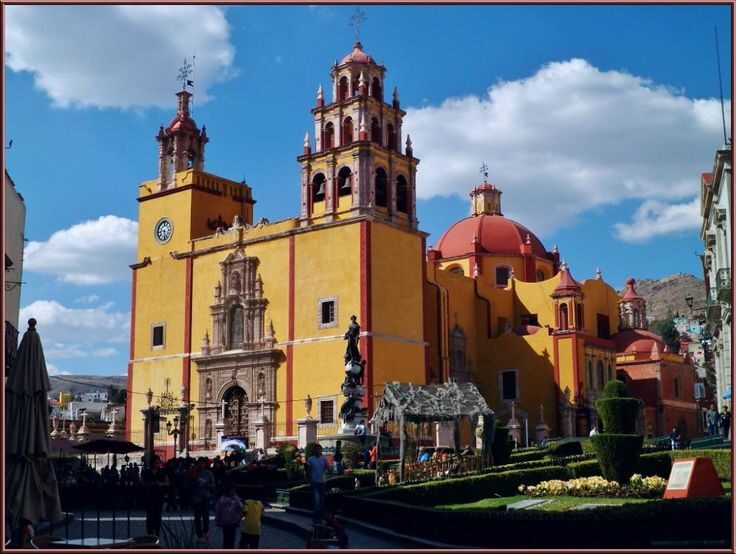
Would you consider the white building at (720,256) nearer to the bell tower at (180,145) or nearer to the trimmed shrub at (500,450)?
the trimmed shrub at (500,450)

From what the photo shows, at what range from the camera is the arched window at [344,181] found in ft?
143

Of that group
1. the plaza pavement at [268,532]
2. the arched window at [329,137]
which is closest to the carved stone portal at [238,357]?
the arched window at [329,137]

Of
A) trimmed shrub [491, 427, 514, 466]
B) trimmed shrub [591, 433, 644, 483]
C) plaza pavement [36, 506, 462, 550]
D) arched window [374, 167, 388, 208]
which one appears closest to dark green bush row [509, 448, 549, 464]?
trimmed shrub [491, 427, 514, 466]

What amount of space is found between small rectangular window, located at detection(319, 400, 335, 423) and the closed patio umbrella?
2834cm

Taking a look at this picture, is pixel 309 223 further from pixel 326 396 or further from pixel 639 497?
pixel 639 497

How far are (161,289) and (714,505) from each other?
39372 mm

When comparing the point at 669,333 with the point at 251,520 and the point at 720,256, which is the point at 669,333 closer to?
the point at 720,256

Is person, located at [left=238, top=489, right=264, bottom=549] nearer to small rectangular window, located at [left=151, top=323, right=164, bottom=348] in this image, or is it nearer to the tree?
small rectangular window, located at [left=151, top=323, right=164, bottom=348]

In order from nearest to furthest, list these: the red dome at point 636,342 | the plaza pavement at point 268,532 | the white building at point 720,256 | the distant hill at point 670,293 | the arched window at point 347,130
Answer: the plaza pavement at point 268,532
the white building at point 720,256
the arched window at point 347,130
the red dome at point 636,342
the distant hill at point 670,293

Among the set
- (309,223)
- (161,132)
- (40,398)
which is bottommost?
(40,398)

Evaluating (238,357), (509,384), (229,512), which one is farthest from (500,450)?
(509,384)

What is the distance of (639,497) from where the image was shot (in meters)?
18.6

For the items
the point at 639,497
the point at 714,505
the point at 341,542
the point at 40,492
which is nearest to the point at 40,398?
the point at 40,492

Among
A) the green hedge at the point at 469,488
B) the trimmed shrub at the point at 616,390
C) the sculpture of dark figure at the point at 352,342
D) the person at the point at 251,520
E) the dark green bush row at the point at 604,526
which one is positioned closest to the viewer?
the dark green bush row at the point at 604,526
